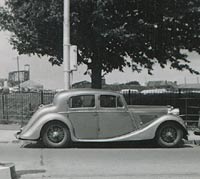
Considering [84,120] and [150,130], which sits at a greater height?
[84,120]

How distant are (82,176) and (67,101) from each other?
5529 mm

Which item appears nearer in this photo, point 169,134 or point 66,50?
point 169,134

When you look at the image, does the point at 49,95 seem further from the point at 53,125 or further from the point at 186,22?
the point at 53,125

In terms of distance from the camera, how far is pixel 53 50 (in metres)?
23.8

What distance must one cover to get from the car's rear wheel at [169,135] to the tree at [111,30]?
21.7ft

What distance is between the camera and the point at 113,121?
597 inches

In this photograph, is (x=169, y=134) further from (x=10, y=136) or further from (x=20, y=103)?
(x=20, y=103)

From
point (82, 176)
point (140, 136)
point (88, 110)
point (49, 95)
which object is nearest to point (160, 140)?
point (140, 136)

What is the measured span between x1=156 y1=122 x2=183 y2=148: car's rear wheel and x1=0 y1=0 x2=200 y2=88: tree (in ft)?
21.7

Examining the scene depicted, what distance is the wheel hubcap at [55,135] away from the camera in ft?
49.5

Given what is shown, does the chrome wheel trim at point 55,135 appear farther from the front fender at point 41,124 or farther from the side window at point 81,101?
the side window at point 81,101

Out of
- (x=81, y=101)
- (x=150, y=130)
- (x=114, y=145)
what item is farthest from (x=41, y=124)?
(x=150, y=130)

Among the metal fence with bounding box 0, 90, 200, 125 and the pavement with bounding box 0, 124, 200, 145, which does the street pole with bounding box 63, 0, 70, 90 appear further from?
the metal fence with bounding box 0, 90, 200, 125

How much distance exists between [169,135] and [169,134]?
1.2 inches
